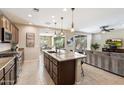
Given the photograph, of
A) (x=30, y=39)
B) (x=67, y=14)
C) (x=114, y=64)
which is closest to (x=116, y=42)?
(x=114, y=64)

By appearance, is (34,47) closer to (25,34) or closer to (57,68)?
(25,34)

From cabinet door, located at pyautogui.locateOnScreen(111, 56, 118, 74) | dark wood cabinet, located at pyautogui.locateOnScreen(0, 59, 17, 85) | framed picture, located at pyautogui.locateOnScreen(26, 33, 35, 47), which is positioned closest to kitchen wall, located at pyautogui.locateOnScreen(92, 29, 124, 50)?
cabinet door, located at pyautogui.locateOnScreen(111, 56, 118, 74)

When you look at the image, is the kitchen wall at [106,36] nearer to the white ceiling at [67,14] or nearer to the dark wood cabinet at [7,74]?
the white ceiling at [67,14]

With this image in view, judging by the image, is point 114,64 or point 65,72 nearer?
point 65,72

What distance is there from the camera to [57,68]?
3020mm

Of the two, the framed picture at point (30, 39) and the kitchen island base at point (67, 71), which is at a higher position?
the framed picture at point (30, 39)

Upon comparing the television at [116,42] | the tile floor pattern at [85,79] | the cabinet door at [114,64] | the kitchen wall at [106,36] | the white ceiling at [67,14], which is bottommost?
the tile floor pattern at [85,79]

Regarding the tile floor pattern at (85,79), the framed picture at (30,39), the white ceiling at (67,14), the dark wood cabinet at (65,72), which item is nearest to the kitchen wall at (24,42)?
the framed picture at (30,39)

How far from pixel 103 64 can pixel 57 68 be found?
295 cm

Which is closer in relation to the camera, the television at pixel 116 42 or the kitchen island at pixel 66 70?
the kitchen island at pixel 66 70

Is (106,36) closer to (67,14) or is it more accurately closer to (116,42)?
(116,42)

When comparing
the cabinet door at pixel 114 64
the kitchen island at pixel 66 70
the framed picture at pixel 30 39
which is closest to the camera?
the kitchen island at pixel 66 70

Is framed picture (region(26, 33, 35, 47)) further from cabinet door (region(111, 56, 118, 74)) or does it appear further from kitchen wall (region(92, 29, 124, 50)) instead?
kitchen wall (region(92, 29, 124, 50))

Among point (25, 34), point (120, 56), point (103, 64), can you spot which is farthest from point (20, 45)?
point (120, 56)
